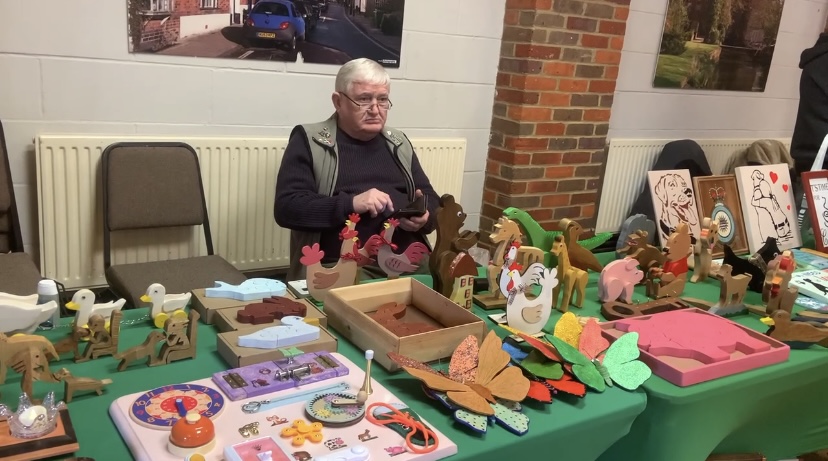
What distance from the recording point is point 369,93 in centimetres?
220

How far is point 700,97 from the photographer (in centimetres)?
395

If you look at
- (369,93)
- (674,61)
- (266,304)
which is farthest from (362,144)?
(674,61)

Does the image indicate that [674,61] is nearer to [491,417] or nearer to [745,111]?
[745,111]

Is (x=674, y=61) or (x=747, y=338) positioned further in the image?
(x=674, y=61)

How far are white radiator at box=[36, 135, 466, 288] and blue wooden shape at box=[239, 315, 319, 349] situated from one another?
1.41 m

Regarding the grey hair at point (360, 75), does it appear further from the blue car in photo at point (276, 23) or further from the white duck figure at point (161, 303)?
the white duck figure at point (161, 303)

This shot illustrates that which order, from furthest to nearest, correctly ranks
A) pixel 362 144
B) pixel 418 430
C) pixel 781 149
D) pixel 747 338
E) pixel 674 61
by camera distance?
pixel 781 149 < pixel 674 61 < pixel 362 144 < pixel 747 338 < pixel 418 430

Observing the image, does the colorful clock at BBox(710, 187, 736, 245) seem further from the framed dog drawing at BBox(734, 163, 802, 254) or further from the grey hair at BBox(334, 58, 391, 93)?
the grey hair at BBox(334, 58, 391, 93)

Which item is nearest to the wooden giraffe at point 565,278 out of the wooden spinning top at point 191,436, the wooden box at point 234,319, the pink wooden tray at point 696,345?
the pink wooden tray at point 696,345

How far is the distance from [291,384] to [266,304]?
0.30 metres

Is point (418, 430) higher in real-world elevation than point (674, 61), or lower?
lower

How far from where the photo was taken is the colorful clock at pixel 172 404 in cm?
103

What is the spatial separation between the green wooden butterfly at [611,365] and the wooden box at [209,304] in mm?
630

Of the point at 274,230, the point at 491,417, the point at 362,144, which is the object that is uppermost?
the point at 362,144
